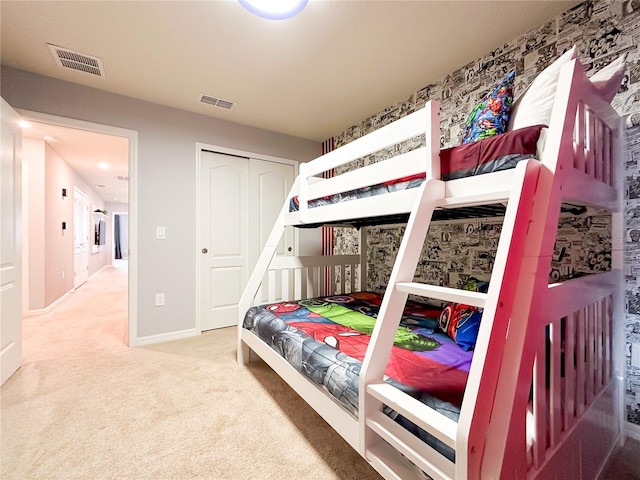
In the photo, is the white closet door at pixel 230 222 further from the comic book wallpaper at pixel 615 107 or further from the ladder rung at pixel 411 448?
the ladder rung at pixel 411 448

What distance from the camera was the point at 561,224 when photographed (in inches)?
65.3

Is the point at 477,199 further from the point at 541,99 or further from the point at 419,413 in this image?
the point at 419,413

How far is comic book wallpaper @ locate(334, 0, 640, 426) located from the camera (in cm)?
139

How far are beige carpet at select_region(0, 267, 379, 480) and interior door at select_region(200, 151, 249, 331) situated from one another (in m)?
0.70

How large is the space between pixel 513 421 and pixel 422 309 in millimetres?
1424

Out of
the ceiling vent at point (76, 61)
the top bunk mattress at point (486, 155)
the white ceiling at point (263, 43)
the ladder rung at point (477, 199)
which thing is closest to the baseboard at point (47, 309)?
the white ceiling at point (263, 43)

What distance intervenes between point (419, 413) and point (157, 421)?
145cm

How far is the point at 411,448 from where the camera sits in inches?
29.5

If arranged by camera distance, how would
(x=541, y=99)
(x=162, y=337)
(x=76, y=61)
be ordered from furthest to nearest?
(x=162, y=337), (x=76, y=61), (x=541, y=99)

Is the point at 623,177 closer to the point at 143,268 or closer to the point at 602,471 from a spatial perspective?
the point at 602,471

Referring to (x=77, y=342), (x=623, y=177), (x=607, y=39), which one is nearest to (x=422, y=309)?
(x=623, y=177)

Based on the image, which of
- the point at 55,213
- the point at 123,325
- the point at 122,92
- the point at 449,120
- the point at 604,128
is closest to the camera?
the point at 604,128

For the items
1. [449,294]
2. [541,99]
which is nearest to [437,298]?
[449,294]

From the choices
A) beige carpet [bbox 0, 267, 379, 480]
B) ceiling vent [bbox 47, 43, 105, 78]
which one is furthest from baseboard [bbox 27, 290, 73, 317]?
ceiling vent [bbox 47, 43, 105, 78]
